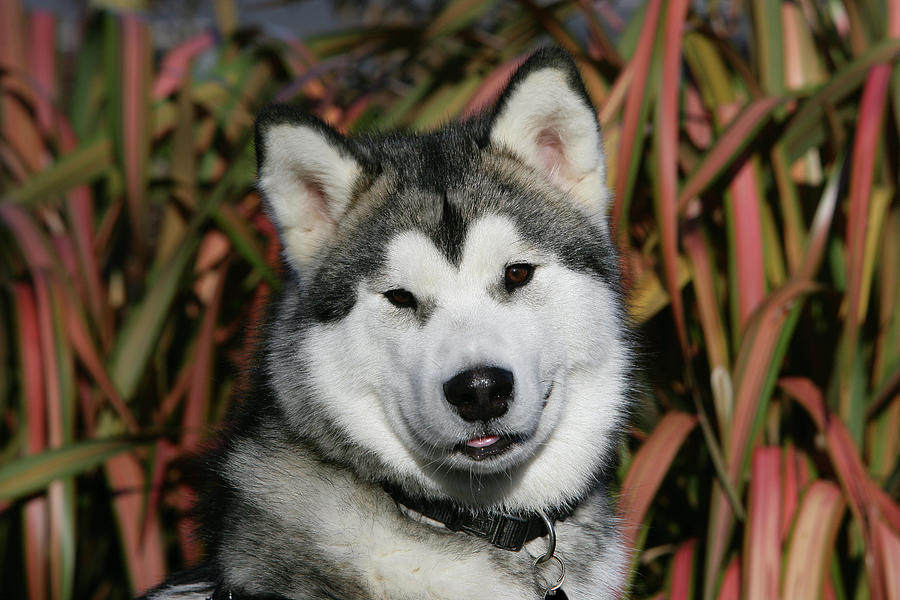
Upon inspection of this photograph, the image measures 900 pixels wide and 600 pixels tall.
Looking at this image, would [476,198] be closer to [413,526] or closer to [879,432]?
[413,526]

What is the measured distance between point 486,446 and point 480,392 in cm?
18

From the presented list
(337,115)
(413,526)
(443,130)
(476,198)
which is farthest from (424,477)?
(337,115)

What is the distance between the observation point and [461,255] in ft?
6.67

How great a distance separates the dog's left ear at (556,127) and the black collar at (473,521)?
0.84 meters

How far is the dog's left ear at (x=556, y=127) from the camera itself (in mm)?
2127

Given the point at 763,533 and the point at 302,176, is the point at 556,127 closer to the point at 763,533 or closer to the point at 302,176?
the point at 302,176

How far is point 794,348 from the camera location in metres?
3.18

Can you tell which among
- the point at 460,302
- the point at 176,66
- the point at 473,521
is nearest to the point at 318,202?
the point at 460,302

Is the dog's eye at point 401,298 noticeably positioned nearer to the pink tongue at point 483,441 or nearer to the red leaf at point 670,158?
the pink tongue at point 483,441

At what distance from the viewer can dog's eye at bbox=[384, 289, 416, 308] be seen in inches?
80.4

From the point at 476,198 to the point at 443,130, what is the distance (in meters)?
0.40

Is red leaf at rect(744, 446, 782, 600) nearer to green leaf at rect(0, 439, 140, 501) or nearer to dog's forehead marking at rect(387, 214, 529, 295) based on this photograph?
dog's forehead marking at rect(387, 214, 529, 295)

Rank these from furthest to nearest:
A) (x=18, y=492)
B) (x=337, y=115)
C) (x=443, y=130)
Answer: (x=337, y=115), (x=18, y=492), (x=443, y=130)

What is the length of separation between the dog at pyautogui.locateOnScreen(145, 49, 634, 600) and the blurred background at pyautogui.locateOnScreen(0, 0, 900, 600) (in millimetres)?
493
